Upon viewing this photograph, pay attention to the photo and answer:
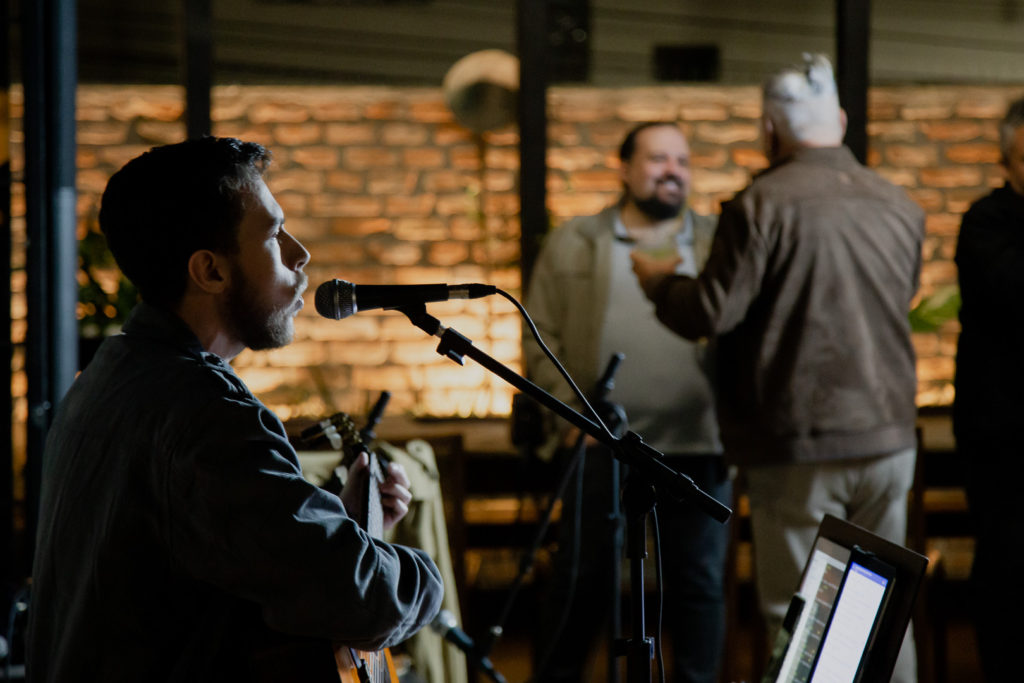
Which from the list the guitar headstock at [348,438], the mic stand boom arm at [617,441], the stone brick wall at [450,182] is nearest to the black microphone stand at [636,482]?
the mic stand boom arm at [617,441]

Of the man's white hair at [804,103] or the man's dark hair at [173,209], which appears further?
the man's white hair at [804,103]

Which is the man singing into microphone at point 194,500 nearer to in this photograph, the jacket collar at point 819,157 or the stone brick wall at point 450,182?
the jacket collar at point 819,157

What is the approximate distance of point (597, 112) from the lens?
4773mm

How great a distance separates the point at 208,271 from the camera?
4.87ft

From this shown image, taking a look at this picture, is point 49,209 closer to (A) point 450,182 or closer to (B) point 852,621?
(B) point 852,621

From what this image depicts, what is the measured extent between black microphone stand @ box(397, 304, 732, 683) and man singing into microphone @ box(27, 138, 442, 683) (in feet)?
0.79

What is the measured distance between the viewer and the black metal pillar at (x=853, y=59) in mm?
3779

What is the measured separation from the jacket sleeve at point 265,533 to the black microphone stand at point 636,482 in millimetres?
273

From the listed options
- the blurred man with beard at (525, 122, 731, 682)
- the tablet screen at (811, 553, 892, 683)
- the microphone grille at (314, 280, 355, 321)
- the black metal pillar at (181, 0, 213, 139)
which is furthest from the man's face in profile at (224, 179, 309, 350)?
the black metal pillar at (181, 0, 213, 139)

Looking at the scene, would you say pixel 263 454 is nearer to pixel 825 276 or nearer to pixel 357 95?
pixel 825 276

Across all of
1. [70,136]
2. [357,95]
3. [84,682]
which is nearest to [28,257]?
[70,136]

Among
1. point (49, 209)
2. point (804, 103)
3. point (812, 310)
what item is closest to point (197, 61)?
point (49, 209)

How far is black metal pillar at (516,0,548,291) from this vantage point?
3865 mm

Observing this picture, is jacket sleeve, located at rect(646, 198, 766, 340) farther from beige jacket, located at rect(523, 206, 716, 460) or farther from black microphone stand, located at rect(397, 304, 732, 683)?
black microphone stand, located at rect(397, 304, 732, 683)
